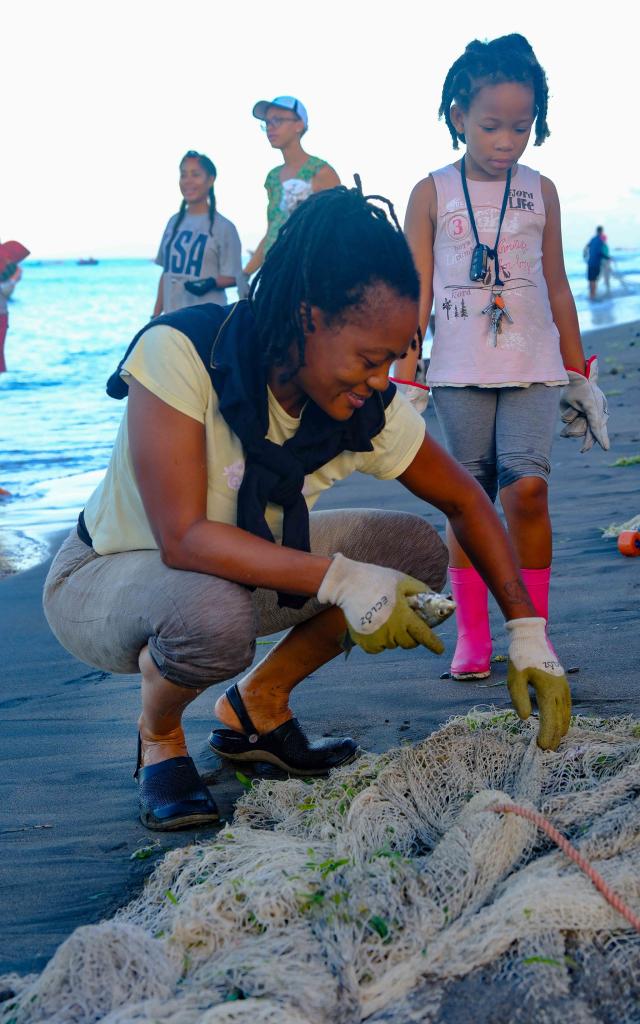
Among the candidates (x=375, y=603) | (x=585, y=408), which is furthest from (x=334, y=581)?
(x=585, y=408)

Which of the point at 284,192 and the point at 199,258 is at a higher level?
the point at 284,192

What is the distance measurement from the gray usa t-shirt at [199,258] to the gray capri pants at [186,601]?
13.1 ft

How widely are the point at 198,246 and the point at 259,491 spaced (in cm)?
450

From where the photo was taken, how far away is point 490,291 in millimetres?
3430

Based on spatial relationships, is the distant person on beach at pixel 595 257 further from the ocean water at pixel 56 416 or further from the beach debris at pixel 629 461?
the beach debris at pixel 629 461

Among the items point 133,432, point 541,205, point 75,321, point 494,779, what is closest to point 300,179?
point 541,205

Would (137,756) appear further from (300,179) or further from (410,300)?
(300,179)

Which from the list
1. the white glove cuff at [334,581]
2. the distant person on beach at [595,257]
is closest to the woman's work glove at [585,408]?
the white glove cuff at [334,581]

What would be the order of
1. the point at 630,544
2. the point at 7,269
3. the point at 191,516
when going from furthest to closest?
the point at 7,269 → the point at 630,544 → the point at 191,516

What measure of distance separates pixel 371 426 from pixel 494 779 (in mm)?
826

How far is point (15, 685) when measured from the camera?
359 cm

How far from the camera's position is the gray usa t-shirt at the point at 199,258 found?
6.66 metres

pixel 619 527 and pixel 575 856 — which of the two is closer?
pixel 575 856

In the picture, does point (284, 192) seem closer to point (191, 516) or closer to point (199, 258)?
point (199, 258)
